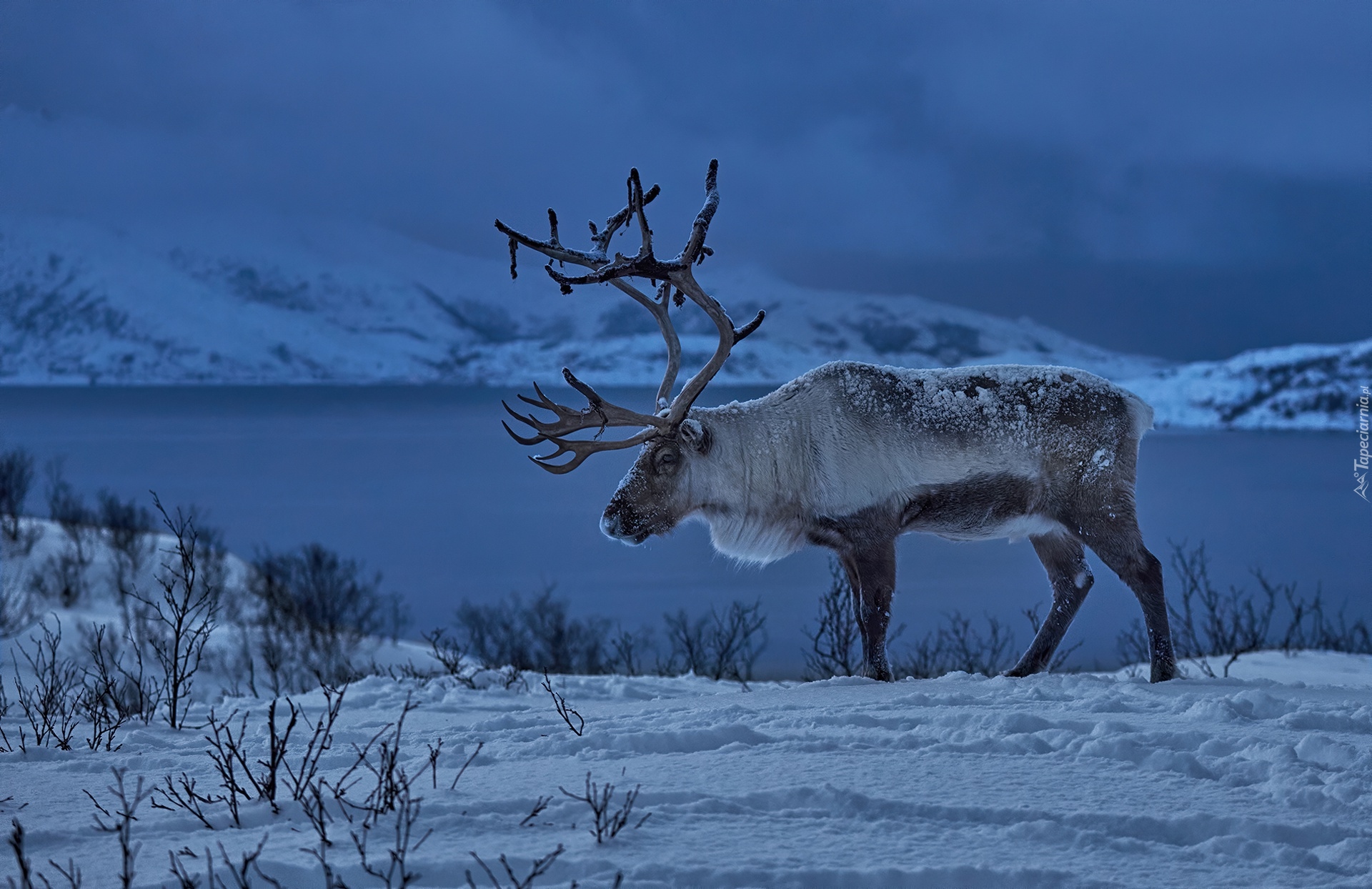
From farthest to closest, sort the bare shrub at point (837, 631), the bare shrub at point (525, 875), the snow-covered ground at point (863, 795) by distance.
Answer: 1. the bare shrub at point (837, 631)
2. the snow-covered ground at point (863, 795)
3. the bare shrub at point (525, 875)

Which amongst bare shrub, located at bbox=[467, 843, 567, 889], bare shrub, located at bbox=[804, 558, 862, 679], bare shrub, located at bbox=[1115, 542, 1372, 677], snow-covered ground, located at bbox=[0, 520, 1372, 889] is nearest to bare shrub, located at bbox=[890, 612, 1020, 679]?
bare shrub, located at bbox=[804, 558, 862, 679]

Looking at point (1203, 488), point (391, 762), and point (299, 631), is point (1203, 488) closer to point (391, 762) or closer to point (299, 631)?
point (299, 631)

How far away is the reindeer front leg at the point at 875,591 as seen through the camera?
6777mm

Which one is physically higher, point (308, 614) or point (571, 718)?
point (571, 718)

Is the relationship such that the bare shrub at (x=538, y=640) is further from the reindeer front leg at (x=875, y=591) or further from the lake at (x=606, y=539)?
the reindeer front leg at (x=875, y=591)

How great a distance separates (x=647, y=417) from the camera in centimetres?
702

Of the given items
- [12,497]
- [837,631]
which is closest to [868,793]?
[837,631]

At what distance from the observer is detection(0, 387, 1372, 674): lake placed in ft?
110

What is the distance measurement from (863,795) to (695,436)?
374 centimetres

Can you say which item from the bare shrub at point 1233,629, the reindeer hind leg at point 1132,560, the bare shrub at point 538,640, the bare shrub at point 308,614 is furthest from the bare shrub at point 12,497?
the reindeer hind leg at point 1132,560

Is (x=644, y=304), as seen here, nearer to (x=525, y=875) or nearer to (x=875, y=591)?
(x=875, y=591)

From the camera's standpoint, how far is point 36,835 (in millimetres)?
3496

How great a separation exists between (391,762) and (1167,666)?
4972 millimetres

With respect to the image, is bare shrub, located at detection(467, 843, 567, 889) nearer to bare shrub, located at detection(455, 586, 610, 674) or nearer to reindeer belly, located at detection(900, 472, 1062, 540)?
reindeer belly, located at detection(900, 472, 1062, 540)
